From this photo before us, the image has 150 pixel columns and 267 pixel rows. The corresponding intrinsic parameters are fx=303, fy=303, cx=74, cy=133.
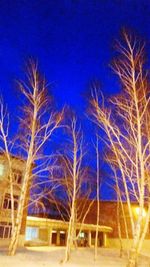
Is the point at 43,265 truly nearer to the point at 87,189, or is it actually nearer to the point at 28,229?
the point at 87,189

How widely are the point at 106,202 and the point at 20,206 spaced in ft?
135

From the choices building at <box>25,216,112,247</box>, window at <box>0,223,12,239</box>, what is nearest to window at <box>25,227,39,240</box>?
building at <box>25,216,112,247</box>

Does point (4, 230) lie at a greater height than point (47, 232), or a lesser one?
greater

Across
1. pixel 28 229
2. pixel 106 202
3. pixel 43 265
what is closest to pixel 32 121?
pixel 43 265

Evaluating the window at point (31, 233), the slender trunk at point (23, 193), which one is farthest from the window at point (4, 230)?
the slender trunk at point (23, 193)

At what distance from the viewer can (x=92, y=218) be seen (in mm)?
55375

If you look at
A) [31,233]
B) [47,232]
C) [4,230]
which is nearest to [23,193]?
[4,230]

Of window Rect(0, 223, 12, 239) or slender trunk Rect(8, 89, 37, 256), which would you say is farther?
window Rect(0, 223, 12, 239)

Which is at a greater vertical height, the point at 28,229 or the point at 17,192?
the point at 17,192

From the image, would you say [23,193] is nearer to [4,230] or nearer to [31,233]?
[4,230]

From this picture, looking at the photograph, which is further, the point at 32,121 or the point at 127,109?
the point at 32,121

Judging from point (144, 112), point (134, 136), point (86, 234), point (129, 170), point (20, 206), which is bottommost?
point (86, 234)

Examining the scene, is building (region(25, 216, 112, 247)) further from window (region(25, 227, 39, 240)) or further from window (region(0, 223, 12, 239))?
window (region(0, 223, 12, 239))

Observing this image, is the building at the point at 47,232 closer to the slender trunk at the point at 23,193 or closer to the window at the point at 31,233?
the window at the point at 31,233
